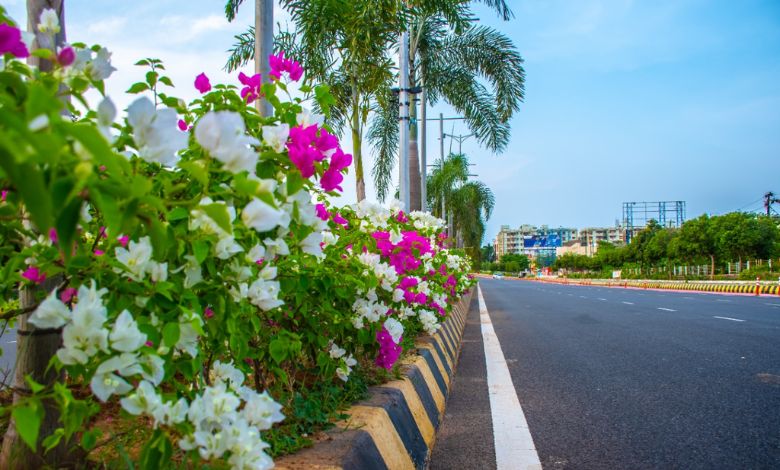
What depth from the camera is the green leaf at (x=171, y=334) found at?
1.19 m

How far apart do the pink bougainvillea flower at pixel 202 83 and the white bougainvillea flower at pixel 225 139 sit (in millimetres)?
881

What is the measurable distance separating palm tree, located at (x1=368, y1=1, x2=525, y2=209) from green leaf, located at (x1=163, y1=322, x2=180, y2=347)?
49.7 ft

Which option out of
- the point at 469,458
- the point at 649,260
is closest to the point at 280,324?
the point at 469,458

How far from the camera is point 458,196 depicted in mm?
35375

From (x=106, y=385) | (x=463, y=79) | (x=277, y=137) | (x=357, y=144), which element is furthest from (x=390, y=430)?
(x=463, y=79)

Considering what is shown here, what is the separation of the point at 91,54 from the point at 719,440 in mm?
3240

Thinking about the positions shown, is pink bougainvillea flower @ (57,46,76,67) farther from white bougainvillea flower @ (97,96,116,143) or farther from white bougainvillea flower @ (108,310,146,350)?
white bougainvillea flower @ (108,310,146,350)

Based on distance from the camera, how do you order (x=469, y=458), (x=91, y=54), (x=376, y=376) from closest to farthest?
(x=91, y=54), (x=469, y=458), (x=376, y=376)

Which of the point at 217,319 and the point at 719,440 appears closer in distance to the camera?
the point at 217,319

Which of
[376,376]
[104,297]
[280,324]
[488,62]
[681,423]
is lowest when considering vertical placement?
[681,423]

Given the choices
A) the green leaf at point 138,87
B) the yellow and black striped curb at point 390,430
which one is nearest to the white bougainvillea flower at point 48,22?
the green leaf at point 138,87

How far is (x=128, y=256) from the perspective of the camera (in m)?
1.24

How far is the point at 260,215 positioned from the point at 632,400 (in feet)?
12.1

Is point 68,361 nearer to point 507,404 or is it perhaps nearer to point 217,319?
point 217,319
